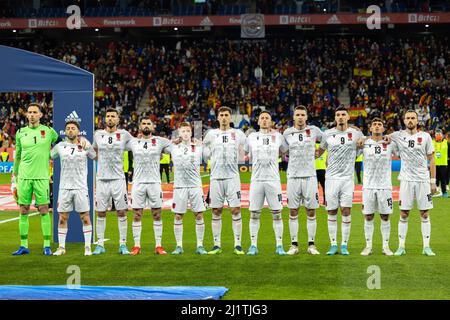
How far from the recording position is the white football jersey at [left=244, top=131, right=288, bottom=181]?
41.4 ft

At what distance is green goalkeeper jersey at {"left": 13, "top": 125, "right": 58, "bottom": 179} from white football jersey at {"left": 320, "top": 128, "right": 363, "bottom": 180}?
478 centimetres

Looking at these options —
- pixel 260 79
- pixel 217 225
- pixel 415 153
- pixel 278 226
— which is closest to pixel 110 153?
pixel 217 225

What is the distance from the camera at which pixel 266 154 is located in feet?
41.4

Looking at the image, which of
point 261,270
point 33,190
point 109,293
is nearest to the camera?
point 109,293

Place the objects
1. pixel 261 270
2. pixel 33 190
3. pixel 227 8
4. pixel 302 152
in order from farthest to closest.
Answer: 1. pixel 227 8
2. pixel 33 190
3. pixel 302 152
4. pixel 261 270

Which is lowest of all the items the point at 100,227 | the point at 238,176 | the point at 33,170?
the point at 100,227

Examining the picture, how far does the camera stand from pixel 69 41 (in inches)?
1991

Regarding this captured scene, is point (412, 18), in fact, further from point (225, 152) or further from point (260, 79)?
point (225, 152)

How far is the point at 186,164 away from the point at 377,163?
3.16 metres

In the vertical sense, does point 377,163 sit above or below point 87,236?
above

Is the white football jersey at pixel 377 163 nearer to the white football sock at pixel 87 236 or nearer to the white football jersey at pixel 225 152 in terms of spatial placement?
the white football jersey at pixel 225 152

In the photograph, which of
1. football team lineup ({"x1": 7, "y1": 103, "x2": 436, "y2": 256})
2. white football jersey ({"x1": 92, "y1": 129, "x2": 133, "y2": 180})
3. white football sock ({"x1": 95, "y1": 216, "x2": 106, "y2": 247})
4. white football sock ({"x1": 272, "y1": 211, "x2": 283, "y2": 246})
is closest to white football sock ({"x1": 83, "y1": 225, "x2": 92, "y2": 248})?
football team lineup ({"x1": 7, "y1": 103, "x2": 436, "y2": 256})

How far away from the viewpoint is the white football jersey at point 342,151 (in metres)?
12.6

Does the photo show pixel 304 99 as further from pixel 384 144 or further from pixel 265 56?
pixel 384 144
